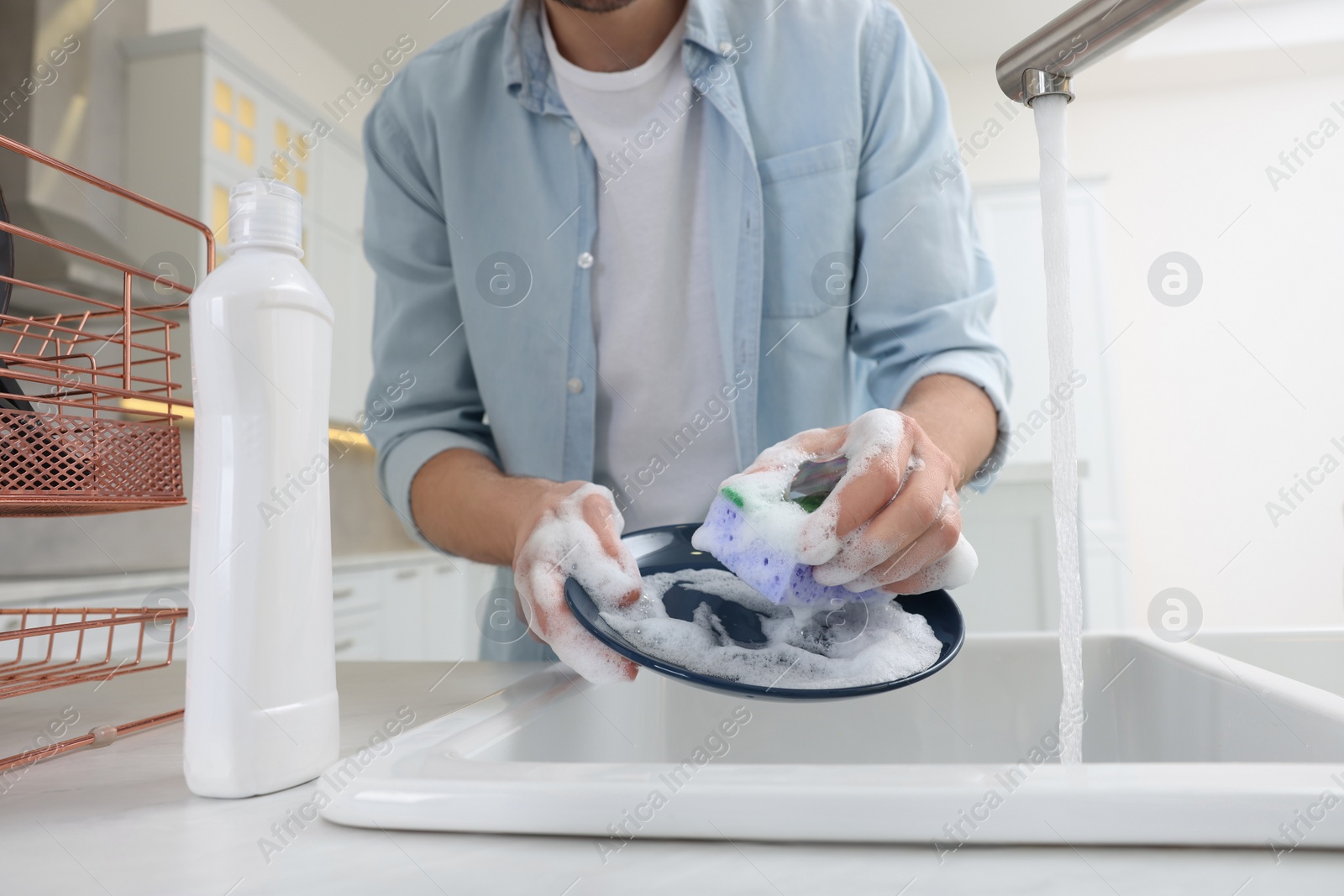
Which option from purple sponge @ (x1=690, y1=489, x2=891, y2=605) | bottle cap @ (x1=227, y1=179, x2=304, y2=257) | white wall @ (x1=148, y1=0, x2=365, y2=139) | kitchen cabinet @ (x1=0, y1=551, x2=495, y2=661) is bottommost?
kitchen cabinet @ (x1=0, y1=551, x2=495, y2=661)

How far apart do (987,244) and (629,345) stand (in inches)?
108

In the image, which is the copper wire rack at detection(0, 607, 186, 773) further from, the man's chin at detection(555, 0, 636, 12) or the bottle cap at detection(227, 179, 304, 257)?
the man's chin at detection(555, 0, 636, 12)

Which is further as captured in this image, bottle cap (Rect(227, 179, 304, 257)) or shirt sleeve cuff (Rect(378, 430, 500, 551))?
shirt sleeve cuff (Rect(378, 430, 500, 551))

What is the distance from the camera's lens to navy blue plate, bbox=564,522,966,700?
1.24ft

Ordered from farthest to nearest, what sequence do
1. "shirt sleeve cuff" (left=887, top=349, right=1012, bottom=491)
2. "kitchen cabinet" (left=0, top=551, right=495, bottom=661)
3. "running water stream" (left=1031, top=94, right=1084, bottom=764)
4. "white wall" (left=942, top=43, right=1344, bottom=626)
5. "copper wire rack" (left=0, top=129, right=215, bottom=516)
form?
"white wall" (left=942, top=43, right=1344, bottom=626) → "kitchen cabinet" (left=0, top=551, right=495, bottom=661) → "shirt sleeve cuff" (left=887, top=349, right=1012, bottom=491) → "running water stream" (left=1031, top=94, right=1084, bottom=764) → "copper wire rack" (left=0, top=129, right=215, bottom=516)

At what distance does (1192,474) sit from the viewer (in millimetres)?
3406

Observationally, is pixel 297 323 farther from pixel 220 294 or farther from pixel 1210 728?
pixel 1210 728

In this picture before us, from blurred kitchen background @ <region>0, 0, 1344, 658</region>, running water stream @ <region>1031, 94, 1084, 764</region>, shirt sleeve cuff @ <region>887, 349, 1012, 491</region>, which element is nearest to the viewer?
running water stream @ <region>1031, 94, 1084, 764</region>

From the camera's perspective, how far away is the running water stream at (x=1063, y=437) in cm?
50

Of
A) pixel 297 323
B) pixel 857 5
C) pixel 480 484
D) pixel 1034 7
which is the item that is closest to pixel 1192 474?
pixel 1034 7

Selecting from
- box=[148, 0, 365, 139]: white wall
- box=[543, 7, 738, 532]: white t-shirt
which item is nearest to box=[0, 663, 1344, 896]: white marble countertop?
box=[543, 7, 738, 532]: white t-shirt

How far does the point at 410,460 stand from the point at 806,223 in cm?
44

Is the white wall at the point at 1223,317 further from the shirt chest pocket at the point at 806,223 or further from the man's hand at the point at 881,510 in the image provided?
the man's hand at the point at 881,510

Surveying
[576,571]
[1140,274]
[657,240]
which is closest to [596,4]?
[657,240]
